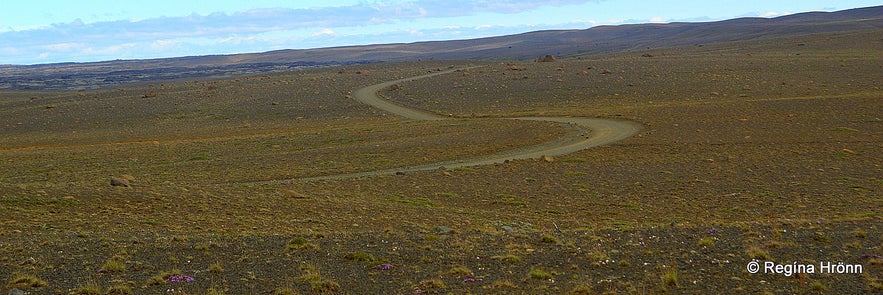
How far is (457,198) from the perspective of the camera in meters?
20.2

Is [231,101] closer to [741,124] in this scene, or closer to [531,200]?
[741,124]

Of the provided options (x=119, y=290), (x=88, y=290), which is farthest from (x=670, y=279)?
(x=88, y=290)

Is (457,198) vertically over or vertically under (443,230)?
under

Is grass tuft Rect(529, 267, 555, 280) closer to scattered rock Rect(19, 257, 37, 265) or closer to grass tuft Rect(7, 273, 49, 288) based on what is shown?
grass tuft Rect(7, 273, 49, 288)

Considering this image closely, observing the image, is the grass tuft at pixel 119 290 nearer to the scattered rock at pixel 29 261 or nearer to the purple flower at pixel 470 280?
the scattered rock at pixel 29 261

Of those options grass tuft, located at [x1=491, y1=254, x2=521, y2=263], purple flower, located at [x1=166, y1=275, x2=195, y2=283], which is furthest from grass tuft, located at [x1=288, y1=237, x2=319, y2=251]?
grass tuft, located at [x1=491, y1=254, x2=521, y2=263]

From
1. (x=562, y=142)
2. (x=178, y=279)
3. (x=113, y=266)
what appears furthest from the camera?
(x=562, y=142)

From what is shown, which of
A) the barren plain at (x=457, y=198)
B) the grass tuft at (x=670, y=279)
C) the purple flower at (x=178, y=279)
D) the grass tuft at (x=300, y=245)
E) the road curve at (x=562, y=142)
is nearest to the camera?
the grass tuft at (x=670, y=279)

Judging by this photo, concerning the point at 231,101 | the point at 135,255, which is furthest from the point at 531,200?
the point at 231,101

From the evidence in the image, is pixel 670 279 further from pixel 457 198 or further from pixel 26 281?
pixel 457 198

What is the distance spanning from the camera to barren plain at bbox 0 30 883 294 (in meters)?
11.0

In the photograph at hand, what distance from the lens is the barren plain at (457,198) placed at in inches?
432

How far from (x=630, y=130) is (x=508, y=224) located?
19629 millimetres

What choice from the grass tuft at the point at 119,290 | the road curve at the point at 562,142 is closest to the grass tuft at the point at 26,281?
the grass tuft at the point at 119,290
